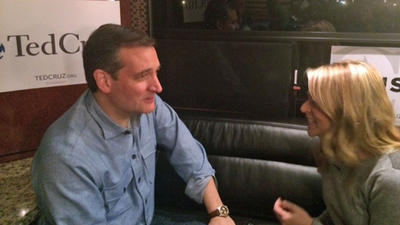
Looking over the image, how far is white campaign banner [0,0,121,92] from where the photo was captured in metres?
1.62

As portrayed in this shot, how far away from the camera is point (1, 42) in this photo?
5.25 feet

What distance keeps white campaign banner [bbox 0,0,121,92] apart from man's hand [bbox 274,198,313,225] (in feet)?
3.70

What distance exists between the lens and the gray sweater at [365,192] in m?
1.17

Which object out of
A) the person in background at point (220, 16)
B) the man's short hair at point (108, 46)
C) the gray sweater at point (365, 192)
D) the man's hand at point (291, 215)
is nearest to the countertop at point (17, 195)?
the man's short hair at point (108, 46)

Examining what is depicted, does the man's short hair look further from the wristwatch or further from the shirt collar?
the wristwatch

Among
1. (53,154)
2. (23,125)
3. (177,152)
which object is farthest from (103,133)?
(23,125)

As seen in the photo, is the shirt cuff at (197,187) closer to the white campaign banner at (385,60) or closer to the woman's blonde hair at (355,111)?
the woman's blonde hair at (355,111)

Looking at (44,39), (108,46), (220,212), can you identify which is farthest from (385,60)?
(44,39)

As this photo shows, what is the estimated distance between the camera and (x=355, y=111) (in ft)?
4.10

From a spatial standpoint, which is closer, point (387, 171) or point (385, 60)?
point (387, 171)

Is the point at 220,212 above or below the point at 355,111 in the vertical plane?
below

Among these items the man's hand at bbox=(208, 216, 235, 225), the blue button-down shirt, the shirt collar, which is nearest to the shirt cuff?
the blue button-down shirt

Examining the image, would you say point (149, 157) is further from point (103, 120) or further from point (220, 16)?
point (220, 16)

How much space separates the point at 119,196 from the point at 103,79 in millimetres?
440
